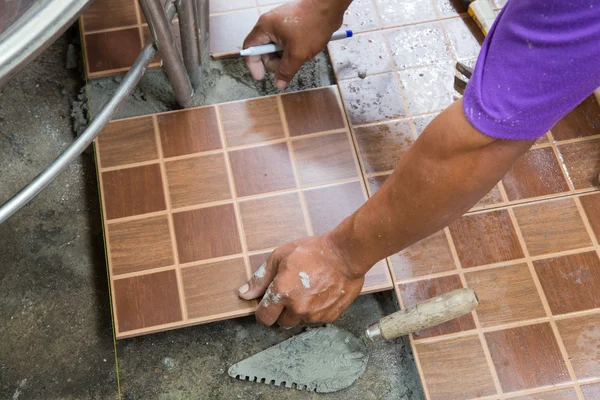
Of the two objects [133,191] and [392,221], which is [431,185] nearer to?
[392,221]

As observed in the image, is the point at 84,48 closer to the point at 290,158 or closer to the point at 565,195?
the point at 290,158

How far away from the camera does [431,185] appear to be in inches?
51.3

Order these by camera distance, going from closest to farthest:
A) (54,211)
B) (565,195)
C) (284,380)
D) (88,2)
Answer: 1. (88,2)
2. (284,380)
3. (565,195)
4. (54,211)

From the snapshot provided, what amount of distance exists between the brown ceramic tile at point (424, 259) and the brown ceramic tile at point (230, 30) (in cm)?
92

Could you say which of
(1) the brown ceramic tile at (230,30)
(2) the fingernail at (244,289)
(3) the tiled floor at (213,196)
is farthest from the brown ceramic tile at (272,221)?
(1) the brown ceramic tile at (230,30)

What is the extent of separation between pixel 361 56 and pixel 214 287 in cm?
94

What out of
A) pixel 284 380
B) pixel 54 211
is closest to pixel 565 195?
pixel 284 380

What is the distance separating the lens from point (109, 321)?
2.00 meters

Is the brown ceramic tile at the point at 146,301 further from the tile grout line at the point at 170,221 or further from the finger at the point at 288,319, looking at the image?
the finger at the point at 288,319

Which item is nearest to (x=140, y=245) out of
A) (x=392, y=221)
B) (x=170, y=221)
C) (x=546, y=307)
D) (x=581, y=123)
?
(x=170, y=221)

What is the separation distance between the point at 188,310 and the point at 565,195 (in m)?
1.21

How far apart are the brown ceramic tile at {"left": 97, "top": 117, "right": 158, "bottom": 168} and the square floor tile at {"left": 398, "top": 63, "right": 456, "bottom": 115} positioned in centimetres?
85

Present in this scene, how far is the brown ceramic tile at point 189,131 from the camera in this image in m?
2.01

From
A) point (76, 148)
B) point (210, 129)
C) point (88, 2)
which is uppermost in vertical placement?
point (88, 2)
